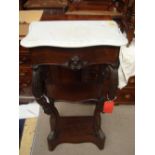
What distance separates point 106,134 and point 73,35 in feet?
2.64

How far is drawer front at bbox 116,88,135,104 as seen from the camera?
168cm

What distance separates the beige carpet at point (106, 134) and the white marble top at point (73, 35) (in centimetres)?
75

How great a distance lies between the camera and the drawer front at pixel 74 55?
3.18 ft

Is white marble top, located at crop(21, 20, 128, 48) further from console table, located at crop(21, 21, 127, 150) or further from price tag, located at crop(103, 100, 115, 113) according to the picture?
price tag, located at crop(103, 100, 115, 113)

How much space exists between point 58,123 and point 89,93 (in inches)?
11.8

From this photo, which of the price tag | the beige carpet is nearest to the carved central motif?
the price tag

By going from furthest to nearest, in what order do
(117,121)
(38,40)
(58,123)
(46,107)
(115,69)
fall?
1. (117,121)
2. (58,123)
3. (46,107)
4. (115,69)
5. (38,40)

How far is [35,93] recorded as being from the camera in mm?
1138

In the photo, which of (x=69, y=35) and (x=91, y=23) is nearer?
(x=69, y=35)

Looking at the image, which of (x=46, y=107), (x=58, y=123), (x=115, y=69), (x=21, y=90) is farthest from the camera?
(x=21, y=90)

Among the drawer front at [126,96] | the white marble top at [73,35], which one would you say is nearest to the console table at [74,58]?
the white marble top at [73,35]

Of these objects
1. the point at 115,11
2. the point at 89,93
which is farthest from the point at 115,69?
the point at 115,11

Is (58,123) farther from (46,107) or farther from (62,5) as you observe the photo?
(62,5)

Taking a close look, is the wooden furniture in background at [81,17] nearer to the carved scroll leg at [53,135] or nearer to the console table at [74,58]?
the console table at [74,58]
